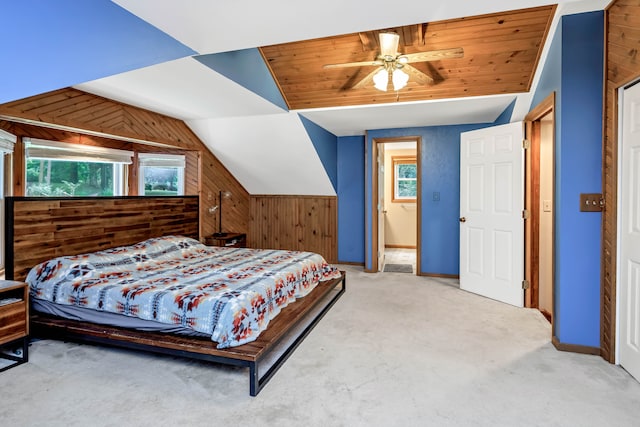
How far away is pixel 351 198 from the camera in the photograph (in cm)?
606

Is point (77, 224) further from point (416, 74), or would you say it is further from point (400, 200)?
point (400, 200)

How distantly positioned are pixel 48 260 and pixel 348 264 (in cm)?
401

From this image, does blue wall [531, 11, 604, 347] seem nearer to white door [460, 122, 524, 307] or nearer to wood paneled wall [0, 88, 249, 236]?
white door [460, 122, 524, 307]

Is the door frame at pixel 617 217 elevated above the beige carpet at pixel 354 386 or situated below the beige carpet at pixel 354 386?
above

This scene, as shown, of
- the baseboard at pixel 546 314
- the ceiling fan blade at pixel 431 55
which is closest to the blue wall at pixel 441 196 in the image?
the baseboard at pixel 546 314

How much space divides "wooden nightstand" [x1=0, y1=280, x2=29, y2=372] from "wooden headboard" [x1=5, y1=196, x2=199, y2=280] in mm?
500

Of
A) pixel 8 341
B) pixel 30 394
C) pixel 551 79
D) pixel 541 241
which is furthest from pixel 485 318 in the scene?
pixel 8 341

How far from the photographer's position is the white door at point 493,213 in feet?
12.8

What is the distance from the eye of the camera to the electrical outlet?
2680 mm

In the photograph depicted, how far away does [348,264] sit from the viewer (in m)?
6.08

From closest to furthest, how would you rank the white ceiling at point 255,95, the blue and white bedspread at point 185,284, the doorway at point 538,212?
the white ceiling at point 255,95 < the blue and white bedspread at point 185,284 < the doorway at point 538,212

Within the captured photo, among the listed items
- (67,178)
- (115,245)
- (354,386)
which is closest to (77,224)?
(115,245)

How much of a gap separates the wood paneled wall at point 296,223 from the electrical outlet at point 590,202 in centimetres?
377

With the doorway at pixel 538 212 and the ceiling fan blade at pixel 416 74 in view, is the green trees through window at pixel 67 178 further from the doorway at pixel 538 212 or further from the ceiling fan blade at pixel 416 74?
the doorway at pixel 538 212
